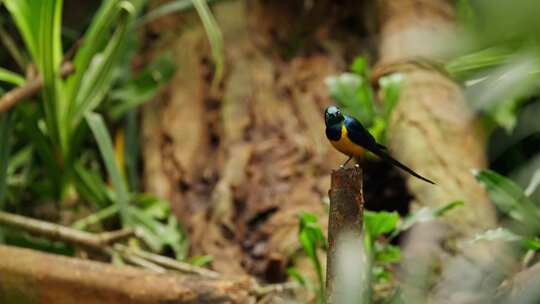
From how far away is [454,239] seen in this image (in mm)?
2541

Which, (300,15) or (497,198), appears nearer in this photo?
(497,198)

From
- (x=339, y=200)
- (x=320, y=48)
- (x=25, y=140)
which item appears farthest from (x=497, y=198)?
(x=25, y=140)

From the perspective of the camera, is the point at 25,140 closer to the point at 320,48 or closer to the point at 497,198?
the point at 320,48

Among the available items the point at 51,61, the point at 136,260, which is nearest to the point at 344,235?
the point at 136,260

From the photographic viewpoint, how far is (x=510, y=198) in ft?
7.32

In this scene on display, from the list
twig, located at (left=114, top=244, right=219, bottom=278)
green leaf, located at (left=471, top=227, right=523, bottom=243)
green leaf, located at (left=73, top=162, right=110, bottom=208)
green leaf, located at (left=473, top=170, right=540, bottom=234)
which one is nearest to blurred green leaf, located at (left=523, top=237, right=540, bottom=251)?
green leaf, located at (left=471, top=227, right=523, bottom=243)

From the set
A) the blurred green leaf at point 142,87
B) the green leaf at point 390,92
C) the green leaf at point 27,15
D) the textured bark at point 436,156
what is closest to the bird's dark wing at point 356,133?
the textured bark at point 436,156

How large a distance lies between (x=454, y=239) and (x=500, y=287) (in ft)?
1.90

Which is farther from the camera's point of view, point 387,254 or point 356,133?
point 387,254

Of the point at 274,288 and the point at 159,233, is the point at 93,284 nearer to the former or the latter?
the point at 274,288

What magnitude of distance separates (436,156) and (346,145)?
1.22m

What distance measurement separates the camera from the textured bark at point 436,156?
2.26 m

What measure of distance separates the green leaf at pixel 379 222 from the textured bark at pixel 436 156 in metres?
0.19

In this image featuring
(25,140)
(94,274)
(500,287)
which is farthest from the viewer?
(25,140)
